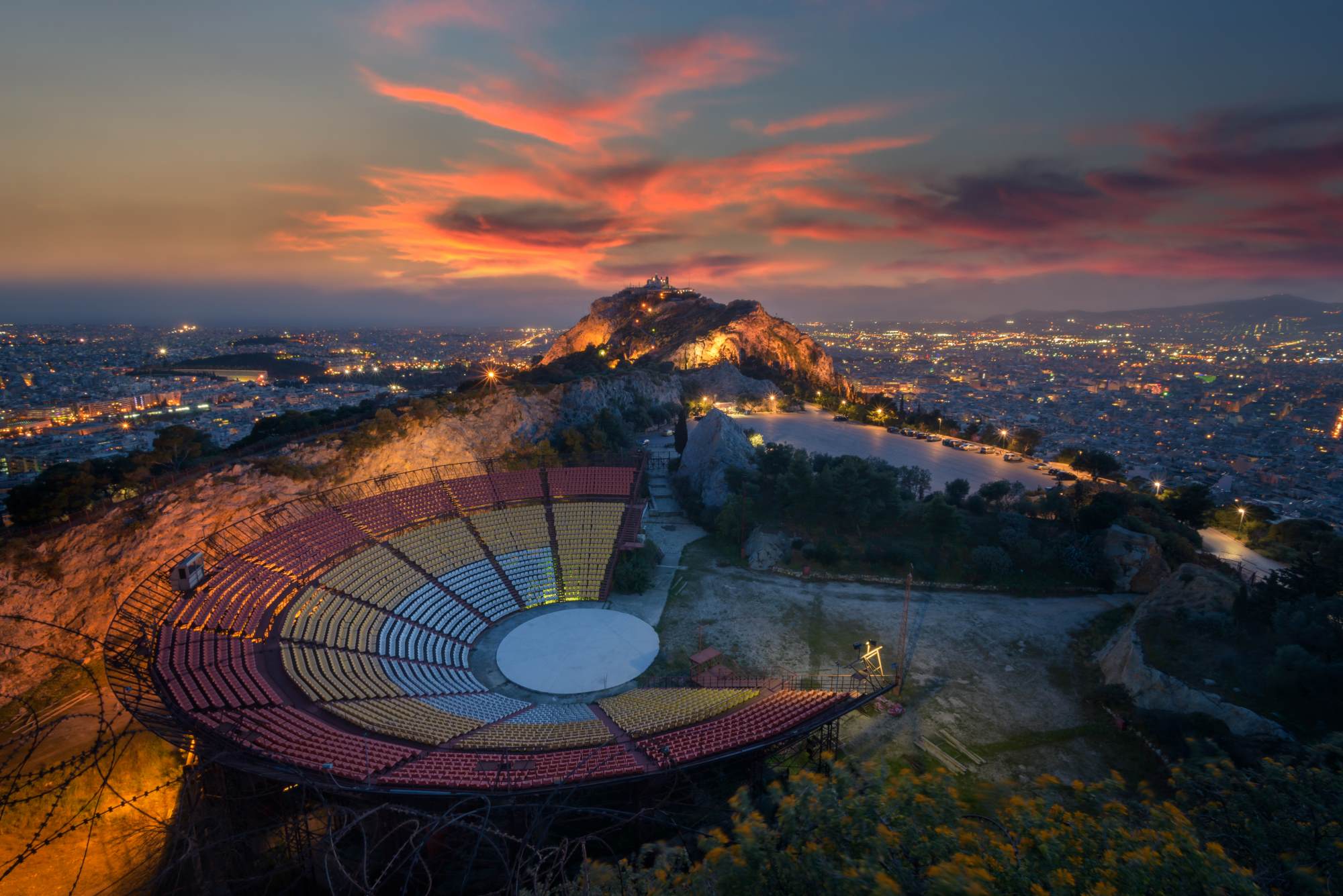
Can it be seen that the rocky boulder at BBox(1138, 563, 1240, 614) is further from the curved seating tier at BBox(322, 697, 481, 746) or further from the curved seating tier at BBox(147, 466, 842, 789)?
the curved seating tier at BBox(322, 697, 481, 746)

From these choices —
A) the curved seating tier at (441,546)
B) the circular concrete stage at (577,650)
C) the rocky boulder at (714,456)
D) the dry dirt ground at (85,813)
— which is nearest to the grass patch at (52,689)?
the dry dirt ground at (85,813)

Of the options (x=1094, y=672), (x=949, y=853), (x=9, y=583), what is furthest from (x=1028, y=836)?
(x=9, y=583)

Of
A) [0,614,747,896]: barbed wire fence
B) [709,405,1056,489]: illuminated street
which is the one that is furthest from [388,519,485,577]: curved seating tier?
[709,405,1056,489]: illuminated street

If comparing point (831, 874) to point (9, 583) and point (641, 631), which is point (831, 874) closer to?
point (641, 631)

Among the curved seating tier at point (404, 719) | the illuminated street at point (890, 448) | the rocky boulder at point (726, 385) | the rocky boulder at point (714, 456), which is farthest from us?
the rocky boulder at point (726, 385)

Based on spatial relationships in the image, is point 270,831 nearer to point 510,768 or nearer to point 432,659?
point 510,768

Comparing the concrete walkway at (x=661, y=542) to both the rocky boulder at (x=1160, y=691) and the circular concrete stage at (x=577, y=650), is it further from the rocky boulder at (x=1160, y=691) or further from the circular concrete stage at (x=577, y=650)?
the rocky boulder at (x=1160, y=691)
